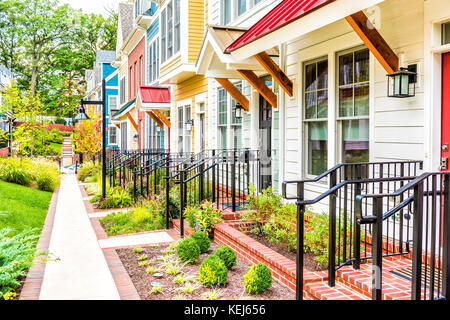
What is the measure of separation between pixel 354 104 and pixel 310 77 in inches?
51.8

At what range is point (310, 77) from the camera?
281 inches

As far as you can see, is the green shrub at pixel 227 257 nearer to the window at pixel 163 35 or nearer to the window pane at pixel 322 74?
the window pane at pixel 322 74

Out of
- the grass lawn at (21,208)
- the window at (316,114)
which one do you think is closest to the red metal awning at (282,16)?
the window at (316,114)

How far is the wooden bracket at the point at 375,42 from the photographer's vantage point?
4.96m

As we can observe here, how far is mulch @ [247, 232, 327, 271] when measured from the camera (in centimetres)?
492

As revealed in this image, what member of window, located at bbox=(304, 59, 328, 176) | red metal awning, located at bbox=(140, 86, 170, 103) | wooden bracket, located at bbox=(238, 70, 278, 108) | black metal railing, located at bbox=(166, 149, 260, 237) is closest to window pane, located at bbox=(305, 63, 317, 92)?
window, located at bbox=(304, 59, 328, 176)

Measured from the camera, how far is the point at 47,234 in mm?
8117

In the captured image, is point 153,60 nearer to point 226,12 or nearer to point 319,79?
point 226,12

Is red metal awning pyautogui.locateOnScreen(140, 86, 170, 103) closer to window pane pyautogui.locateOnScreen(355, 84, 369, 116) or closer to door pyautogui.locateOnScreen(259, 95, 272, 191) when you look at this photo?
door pyautogui.locateOnScreen(259, 95, 272, 191)

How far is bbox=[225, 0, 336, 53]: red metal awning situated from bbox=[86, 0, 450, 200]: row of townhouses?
0.07 feet

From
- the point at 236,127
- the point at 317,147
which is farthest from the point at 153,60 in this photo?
the point at 317,147

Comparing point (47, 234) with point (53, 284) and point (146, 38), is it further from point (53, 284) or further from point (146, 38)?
point (146, 38)
